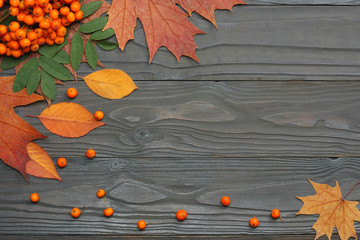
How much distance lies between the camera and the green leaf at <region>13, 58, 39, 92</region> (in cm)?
117

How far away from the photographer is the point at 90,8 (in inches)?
46.8

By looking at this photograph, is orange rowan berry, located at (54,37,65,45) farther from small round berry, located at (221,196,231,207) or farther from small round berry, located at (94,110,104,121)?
small round berry, located at (221,196,231,207)

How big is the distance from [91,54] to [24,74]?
20 cm

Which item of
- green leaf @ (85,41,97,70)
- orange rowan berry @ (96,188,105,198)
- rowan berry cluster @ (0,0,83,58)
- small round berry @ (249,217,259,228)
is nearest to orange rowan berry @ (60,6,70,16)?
rowan berry cluster @ (0,0,83,58)

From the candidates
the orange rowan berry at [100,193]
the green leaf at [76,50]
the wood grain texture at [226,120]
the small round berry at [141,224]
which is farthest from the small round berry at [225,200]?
the green leaf at [76,50]

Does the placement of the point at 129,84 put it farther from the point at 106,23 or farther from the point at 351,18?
the point at 351,18

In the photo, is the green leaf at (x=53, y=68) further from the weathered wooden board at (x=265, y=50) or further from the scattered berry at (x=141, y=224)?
the scattered berry at (x=141, y=224)

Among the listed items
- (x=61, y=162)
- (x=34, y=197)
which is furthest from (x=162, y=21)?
(x=34, y=197)

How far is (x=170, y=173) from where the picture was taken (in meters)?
1.20

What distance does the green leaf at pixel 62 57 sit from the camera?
1.18 m

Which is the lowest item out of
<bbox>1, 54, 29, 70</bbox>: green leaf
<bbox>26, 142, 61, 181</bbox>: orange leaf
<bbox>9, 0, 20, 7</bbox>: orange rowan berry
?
<bbox>26, 142, 61, 181</bbox>: orange leaf

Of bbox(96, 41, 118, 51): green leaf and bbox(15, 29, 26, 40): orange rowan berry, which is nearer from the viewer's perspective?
bbox(15, 29, 26, 40): orange rowan berry

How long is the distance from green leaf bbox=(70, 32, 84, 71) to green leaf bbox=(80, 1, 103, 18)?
2.7 inches

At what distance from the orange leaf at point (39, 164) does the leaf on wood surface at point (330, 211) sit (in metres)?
0.74
